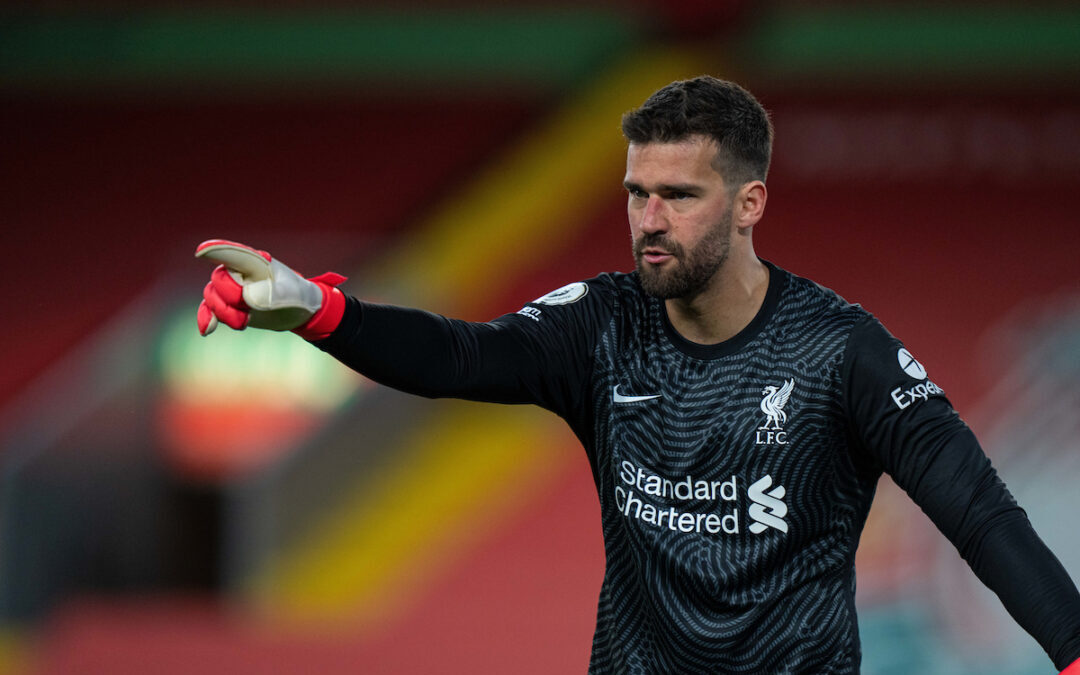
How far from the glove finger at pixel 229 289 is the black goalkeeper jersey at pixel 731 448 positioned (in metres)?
0.15

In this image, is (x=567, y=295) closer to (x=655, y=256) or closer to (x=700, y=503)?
(x=655, y=256)

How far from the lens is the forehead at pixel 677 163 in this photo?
2018 mm

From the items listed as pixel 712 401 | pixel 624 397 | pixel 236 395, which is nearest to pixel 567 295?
pixel 624 397

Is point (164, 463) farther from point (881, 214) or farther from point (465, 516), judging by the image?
point (881, 214)

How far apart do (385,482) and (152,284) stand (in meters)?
1.18

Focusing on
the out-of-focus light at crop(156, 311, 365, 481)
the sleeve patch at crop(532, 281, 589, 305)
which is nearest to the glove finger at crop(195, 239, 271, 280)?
the sleeve patch at crop(532, 281, 589, 305)

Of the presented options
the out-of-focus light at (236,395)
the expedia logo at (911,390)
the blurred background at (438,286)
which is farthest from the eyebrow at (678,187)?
the out-of-focus light at (236,395)

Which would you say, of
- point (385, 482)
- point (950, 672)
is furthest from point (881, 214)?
point (385, 482)

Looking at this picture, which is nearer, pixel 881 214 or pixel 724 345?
pixel 724 345

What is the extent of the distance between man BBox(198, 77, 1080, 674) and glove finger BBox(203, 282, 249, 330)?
82 millimetres

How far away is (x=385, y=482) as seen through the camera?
4934mm

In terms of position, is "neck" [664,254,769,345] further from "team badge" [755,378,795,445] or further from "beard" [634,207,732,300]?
"team badge" [755,378,795,445]

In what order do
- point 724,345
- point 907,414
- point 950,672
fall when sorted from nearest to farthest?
point 907,414 < point 724,345 < point 950,672

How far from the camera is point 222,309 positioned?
5.80 feet
